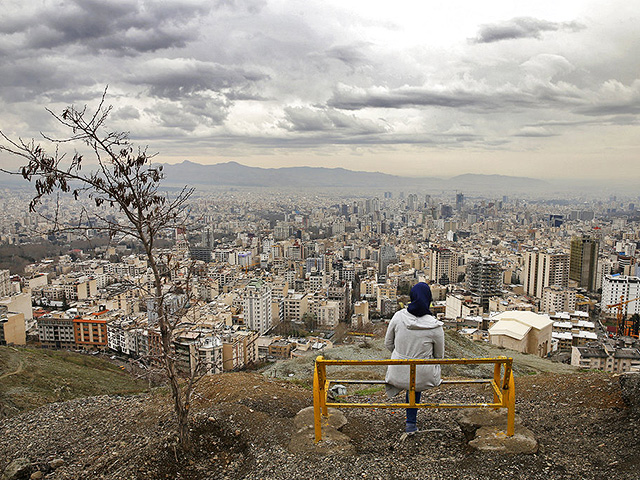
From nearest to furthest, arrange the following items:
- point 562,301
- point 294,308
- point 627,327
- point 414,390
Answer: point 414,390
point 627,327
point 294,308
point 562,301

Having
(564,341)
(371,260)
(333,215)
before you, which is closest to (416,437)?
(564,341)

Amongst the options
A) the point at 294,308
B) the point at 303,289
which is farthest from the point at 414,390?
the point at 303,289

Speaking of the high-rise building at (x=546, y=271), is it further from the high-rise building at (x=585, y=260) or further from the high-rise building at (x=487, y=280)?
the high-rise building at (x=487, y=280)

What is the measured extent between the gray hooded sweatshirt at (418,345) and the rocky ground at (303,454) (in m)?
0.44

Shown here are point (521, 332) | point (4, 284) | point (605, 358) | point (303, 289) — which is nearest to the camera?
point (521, 332)

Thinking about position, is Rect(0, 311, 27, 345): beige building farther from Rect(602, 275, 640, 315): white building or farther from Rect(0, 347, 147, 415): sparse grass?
Rect(602, 275, 640, 315): white building

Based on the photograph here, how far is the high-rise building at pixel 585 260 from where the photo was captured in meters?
41.8

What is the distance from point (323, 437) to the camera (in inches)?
129

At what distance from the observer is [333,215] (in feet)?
330

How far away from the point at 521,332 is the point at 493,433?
8614 mm

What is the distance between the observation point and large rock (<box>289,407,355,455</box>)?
3.14 metres

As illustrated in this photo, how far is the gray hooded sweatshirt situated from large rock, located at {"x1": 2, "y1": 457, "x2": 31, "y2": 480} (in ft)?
9.03

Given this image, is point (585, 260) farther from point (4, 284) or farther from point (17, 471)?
point (4, 284)

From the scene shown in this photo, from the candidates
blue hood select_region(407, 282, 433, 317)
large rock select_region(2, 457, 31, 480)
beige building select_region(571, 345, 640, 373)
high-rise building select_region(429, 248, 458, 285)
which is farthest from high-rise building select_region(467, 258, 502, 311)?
large rock select_region(2, 457, 31, 480)
